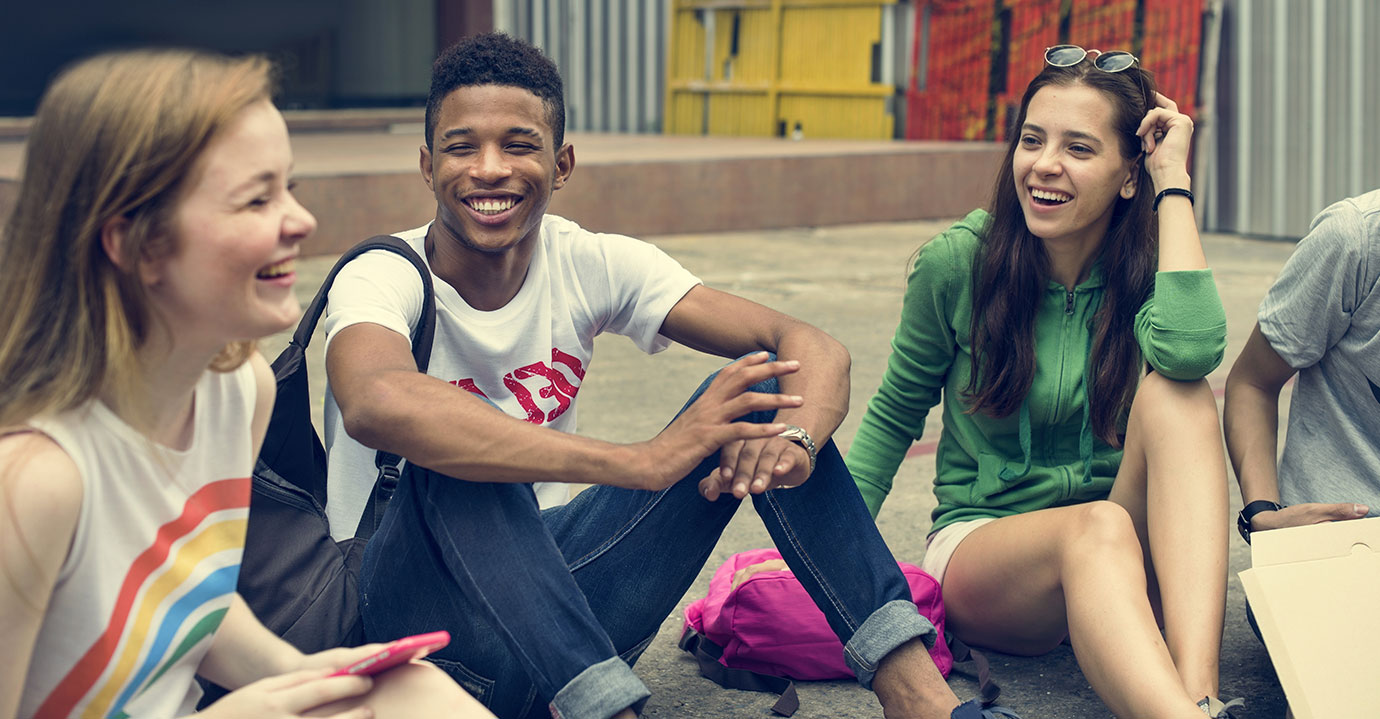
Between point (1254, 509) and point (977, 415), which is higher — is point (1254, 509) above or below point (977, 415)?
below

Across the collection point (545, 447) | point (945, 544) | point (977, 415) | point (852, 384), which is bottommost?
point (852, 384)

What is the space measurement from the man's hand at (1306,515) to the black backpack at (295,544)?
5.06 feet

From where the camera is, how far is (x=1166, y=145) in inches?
105

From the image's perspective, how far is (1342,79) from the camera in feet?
29.4

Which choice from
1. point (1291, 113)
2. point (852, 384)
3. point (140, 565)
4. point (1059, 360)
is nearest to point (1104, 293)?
point (1059, 360)

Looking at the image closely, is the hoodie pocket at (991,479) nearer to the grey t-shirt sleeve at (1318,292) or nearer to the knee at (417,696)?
the grey t-shirt sleeve at (1318,292)

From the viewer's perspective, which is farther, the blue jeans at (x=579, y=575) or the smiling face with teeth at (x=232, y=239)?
the blue jeans at (x=579, y=575)

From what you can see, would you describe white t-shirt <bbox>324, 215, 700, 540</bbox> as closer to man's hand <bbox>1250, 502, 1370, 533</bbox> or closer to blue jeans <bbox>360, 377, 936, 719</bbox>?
blue jeans <bbox>360, 377, 936, 719</bbox>

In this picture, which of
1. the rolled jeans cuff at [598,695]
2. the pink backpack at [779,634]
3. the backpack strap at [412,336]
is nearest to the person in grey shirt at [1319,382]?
the pink backpack at [779,634]

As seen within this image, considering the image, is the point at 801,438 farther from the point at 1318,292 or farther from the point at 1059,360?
the point at 1318,292

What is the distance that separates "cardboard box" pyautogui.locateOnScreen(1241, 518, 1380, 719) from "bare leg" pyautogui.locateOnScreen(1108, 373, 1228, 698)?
0.09m

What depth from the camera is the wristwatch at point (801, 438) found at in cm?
226

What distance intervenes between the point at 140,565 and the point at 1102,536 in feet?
4.93

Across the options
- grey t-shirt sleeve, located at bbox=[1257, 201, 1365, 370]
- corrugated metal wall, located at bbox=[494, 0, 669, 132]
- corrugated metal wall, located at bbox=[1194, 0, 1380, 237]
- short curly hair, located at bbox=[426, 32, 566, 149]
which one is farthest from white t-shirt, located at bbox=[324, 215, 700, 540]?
corrugated metal wall, located at bbox=[494, 0, 669, 132]
